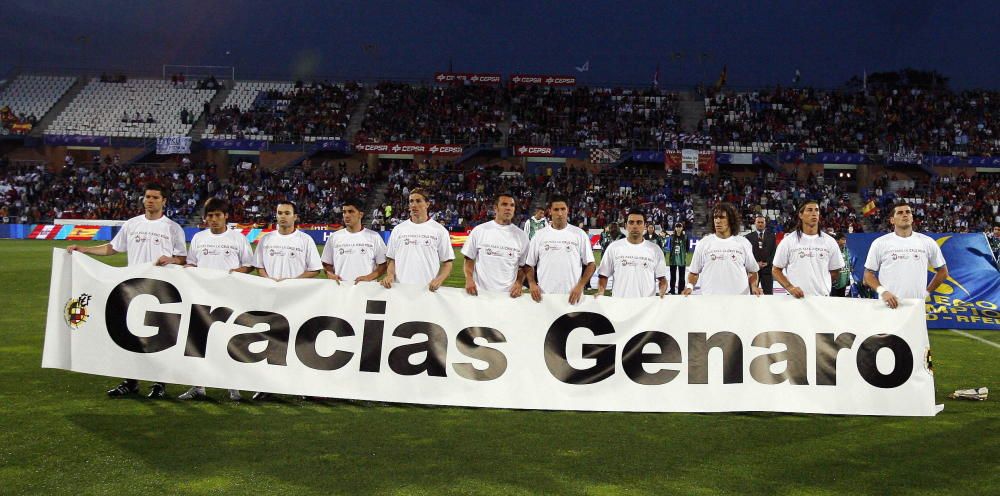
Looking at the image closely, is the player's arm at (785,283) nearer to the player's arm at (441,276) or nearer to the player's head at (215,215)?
the player's arm at (441,276)

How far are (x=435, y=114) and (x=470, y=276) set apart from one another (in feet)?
Answer: 152

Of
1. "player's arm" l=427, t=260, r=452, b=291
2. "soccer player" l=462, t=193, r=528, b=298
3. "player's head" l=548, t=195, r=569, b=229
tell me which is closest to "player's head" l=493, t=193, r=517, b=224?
"soccer player" l=462, t=193, r=528, b=298

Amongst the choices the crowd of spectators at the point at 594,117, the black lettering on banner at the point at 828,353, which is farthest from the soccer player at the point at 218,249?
the crowd of spectators at the point at 594,117

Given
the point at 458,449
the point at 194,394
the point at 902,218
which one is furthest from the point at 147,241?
the point at 902,218

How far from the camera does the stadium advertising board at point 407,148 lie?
48.6 meters

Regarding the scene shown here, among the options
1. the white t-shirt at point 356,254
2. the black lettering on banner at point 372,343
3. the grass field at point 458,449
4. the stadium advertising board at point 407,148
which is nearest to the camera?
the grass field at point 458,449

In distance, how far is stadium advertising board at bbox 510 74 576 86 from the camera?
2227 inches

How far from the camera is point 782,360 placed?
6.96 meters

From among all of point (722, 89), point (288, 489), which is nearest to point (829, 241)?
point (288, 489)

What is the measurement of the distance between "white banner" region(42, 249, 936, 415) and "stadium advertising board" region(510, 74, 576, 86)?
50865 mm

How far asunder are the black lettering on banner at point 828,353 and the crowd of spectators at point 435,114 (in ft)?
141

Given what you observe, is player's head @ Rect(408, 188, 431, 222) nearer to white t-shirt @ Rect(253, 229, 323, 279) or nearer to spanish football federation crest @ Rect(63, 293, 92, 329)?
white t-shirt @ Rect(253, 229, 323, 279)

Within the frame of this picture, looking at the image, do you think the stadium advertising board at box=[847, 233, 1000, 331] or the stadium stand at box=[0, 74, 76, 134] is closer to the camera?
the stadium advertising board at box=[847, 233, 1000, 331]

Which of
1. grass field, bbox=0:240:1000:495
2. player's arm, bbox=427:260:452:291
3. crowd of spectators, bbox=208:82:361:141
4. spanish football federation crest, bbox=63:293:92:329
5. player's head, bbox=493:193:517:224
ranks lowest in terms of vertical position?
grass field, bbox=0:240:1000:495
